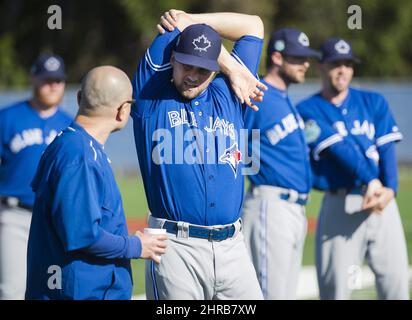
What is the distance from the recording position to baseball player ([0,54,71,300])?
8.14 m

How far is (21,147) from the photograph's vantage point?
827 centimetres

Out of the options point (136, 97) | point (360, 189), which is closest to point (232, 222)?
point (136, 97)

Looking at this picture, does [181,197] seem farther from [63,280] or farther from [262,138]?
[262,138]

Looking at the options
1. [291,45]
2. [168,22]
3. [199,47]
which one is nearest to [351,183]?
[291,45]

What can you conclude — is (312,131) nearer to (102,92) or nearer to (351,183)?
(351,183)

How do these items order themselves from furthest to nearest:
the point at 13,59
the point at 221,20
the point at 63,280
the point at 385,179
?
the point at 13,59
the point at 385,179
the point at 221,20
the point at 63,280

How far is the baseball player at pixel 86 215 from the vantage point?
4.66 meters

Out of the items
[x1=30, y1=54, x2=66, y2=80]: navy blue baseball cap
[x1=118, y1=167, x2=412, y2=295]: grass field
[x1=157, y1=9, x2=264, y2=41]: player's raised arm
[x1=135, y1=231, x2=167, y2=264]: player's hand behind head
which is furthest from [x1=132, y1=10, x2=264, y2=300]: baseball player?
[x1=118, y1=167, x2=412, y2=295]: grass field

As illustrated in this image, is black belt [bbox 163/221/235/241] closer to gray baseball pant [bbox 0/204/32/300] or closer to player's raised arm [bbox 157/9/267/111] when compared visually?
player's raised arm [bbox 157/9/267/111]

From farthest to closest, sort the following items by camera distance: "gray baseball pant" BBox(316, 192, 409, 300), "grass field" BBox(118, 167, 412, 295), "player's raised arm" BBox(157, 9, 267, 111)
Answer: "grass field" BBox(118, 167, 412, 295) < "gray baseball pant" BBox(316, 192, 409, 300) < "player's raised arm" BBox(157, 9, 267, 111)

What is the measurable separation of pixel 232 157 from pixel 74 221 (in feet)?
4.52

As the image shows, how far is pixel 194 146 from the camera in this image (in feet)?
18.2

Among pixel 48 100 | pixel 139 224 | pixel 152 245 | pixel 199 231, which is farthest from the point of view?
pixel 139 224

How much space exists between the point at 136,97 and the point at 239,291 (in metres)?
1.38
